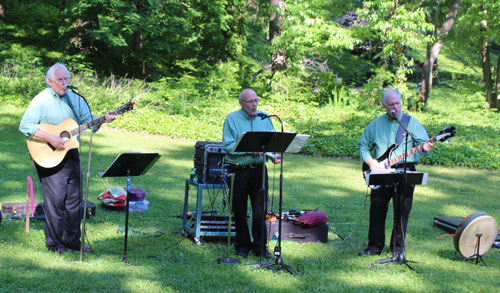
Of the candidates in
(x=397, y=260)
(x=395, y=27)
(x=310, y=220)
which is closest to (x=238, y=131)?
(x=310, y=220)

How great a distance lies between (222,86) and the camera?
70.3ft

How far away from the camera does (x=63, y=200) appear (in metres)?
6.31

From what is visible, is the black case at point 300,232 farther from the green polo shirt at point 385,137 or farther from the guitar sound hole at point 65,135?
the guitar sound hole at point 65,135

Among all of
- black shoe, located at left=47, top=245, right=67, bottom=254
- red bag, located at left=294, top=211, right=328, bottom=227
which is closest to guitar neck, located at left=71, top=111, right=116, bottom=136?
black shoe, located at left=47, top=245, right=67, bottom=254

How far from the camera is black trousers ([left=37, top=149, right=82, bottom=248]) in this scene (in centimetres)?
621

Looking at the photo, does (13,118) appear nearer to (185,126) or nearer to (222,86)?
(185,126)

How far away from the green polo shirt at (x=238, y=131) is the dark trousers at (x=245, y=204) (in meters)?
0.13

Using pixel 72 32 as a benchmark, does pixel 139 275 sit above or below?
below

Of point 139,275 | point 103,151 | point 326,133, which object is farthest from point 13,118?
point 139,275

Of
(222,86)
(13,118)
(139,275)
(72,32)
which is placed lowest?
(139,275)

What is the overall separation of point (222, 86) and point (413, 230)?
45.4 feet

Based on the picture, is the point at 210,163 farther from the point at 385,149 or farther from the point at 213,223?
the point at 385,149

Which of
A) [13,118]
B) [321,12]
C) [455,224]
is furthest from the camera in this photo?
[321,12]

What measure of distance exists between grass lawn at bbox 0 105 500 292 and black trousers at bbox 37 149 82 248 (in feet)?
0.71
